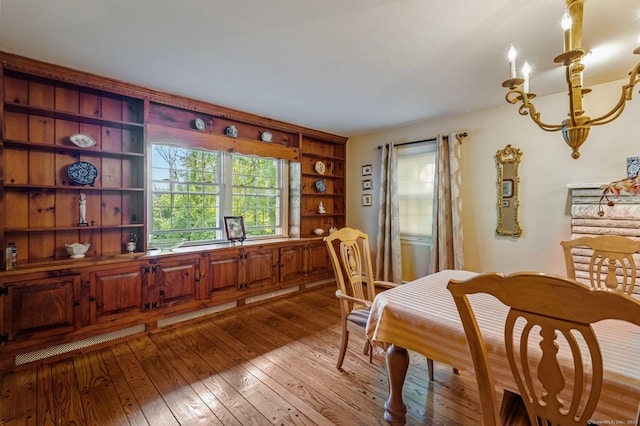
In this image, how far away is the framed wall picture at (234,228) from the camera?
3.74m

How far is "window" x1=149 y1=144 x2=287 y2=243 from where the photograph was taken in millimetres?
3387

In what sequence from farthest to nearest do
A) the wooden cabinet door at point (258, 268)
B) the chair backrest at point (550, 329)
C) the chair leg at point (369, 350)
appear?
the wooden cabinet door at point (258, 268) < the chair leg at point (369, 350) < the chair backrest at point (550, 329)

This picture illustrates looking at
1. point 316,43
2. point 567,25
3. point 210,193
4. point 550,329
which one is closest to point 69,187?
point 210,193

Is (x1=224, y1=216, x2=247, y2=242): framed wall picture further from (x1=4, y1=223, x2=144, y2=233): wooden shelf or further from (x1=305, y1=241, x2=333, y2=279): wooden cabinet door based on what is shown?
(x1=305, y1=241, x2=333, y2=279): wooden cabinet door

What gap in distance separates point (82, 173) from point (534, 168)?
15.4 ft

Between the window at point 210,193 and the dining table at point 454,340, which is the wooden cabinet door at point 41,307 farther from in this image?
the dining table at point 454,340

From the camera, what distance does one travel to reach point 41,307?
2361 millimetres

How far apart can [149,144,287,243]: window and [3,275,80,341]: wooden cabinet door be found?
3.22 ft

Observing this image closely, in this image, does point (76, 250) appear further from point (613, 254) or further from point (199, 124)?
point (613, 254)

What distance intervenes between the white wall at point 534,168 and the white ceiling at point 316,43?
0.38 m

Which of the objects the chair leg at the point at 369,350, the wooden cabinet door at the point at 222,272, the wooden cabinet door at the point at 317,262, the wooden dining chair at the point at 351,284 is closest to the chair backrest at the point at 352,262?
the wooden dining chair at the point at 351,284

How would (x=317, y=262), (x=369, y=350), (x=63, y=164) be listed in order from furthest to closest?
1. (x=317, y=262)
2. (x=63, y=164)
3. (x=369, y=350)

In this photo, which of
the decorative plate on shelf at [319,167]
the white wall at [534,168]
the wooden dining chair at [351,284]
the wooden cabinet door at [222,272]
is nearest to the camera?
the wooden dining chair at [351,284]

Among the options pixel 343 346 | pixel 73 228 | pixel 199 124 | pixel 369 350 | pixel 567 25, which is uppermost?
pixel 199 124
